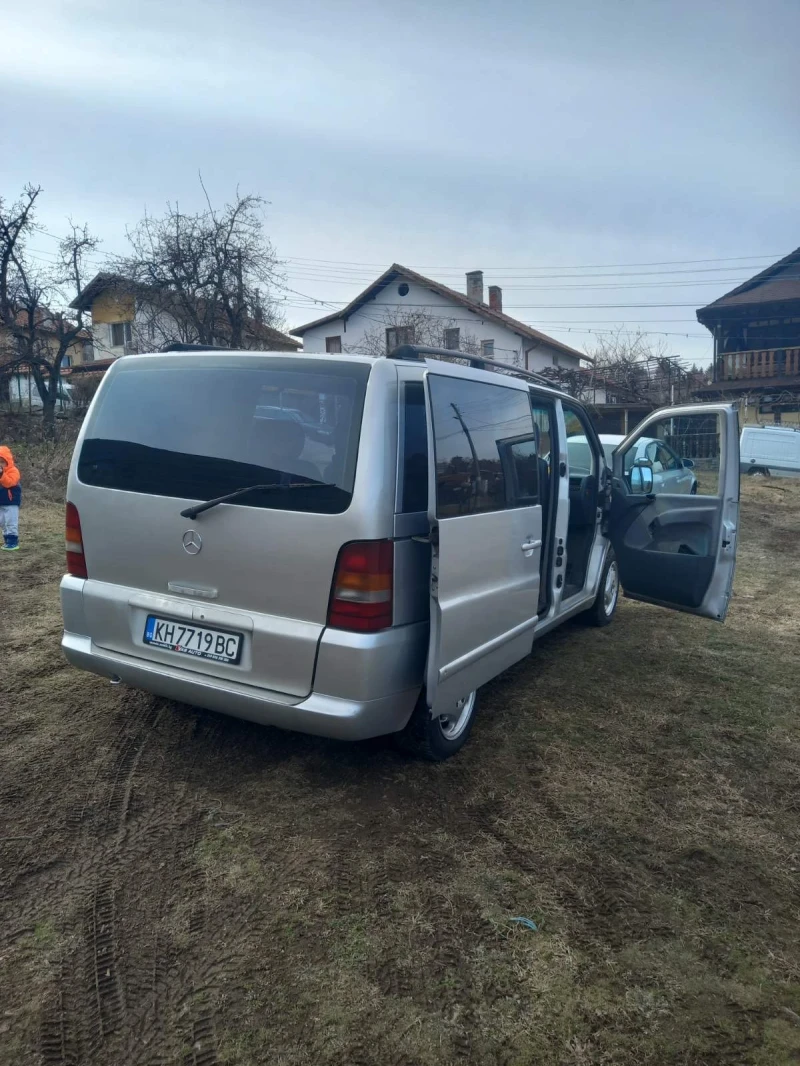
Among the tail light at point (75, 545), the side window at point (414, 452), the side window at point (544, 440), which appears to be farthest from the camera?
the side window at point (544, 440)

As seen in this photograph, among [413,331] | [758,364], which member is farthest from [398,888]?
[758,364]

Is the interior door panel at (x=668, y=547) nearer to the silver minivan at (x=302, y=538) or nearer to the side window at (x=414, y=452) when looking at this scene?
the silver minivan at (x=302, y=538)

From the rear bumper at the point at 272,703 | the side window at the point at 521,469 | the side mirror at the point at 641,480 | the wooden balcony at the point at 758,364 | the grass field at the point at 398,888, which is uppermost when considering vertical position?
the wooden balcony at the point at 758,364

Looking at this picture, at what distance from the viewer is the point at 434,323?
3136 centimetres

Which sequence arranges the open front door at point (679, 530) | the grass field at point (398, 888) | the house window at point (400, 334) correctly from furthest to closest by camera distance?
the house window at point (400, 334) < the open front door at point (679, 530) < the grass field at point (398, 888)

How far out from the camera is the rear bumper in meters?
2.97

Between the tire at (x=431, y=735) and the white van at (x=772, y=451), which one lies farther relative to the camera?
the white van at (x=772, y=451)

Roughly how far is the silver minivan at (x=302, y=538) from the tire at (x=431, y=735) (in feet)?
0.04

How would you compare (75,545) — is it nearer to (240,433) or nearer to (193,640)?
(193,640)

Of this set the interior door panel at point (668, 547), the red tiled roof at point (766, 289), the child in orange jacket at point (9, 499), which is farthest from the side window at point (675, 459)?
the red tiled roof at point (766, 289)

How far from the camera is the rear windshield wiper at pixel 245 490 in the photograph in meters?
2.95

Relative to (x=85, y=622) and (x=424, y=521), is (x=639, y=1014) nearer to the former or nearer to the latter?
(x=424, y=521)

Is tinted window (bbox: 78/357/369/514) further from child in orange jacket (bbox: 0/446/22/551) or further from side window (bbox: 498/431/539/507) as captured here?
child in orange jacket (bbox: 0/446/22/551)

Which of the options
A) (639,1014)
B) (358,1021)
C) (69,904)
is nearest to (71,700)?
(69,904)
